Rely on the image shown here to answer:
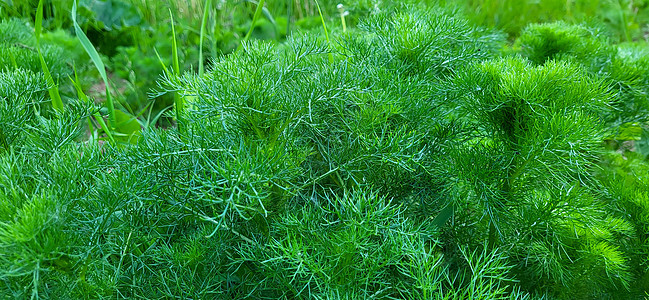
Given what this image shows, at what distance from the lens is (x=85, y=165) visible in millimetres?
1026

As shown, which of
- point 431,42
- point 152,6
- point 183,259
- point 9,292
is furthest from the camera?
point 152,6

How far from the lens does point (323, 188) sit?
107 centimetres

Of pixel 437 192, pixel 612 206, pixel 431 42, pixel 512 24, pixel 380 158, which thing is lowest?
pixel 512 24

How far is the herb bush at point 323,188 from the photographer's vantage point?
942 millimetres

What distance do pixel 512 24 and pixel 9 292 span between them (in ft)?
10.7

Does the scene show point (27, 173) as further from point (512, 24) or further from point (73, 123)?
point (512, 24)

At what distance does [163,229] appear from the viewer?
1.15 meters

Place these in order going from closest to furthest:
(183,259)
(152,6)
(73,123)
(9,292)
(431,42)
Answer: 1. (9,292)
2. (183,259)
3. (73,123)
4. (431,42)
5. (152,6)

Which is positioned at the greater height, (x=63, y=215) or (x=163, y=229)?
(x=63, y=215)

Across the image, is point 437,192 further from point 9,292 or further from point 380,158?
point 9,292

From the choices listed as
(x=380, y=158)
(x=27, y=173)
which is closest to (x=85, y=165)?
(x=27, y=173)

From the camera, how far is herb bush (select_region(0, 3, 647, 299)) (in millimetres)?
942

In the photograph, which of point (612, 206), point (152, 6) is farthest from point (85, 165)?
point (152, 6)

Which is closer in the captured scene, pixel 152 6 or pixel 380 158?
pixel 380 158
